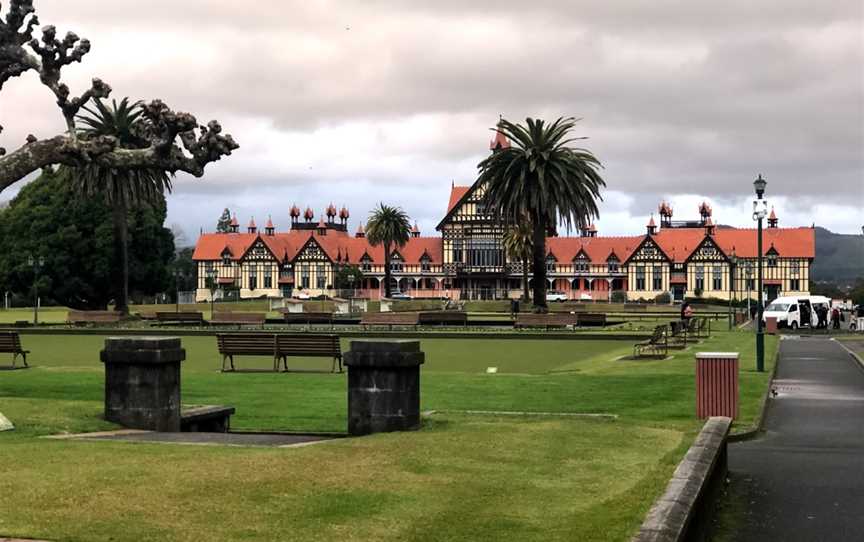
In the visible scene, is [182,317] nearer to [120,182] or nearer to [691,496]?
[120,182]

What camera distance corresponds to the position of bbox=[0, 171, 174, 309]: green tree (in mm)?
83919

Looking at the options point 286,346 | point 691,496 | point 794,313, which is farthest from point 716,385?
point 794,313

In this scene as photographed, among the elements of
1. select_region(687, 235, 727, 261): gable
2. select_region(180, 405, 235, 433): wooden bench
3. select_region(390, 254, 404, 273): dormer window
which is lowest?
select_region(180, 405, 235, 433): wooden bench

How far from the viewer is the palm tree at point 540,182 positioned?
58375 mm

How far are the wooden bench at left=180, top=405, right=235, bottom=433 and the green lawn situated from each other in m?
0.50

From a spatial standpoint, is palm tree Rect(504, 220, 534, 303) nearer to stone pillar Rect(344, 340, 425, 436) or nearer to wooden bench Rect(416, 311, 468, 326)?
wooden bench Rect(416, 311, 468, 326)

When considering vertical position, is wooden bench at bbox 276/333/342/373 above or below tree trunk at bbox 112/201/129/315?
below

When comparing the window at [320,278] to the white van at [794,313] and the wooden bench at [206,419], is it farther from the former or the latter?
the wooden bench at [206,419]

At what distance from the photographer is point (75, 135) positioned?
1480 centimetres

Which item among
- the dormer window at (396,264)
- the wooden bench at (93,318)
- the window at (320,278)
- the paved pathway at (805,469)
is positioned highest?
the dormer window at (396,264)

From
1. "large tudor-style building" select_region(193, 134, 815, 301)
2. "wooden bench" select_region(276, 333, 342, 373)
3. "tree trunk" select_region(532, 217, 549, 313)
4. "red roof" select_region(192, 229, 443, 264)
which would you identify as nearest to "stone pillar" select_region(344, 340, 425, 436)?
"wooden bench" select_region(276, 333, 342, 373)

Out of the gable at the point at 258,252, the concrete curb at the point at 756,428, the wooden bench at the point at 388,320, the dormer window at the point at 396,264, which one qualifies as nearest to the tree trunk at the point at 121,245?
the wooden bench at the point at 388,320

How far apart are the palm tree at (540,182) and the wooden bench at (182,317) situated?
18908 mm

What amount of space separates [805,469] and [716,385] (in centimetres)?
271
